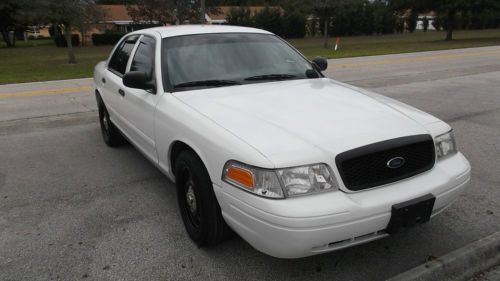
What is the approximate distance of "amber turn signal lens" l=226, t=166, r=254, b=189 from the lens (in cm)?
264

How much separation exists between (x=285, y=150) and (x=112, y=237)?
1737 millimetres

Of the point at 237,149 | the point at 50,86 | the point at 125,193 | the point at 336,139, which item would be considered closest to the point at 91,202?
the point at 125,193

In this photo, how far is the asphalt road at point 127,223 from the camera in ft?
10.2

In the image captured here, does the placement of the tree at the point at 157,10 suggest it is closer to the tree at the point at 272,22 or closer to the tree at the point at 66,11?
the tree at the point at 66,11

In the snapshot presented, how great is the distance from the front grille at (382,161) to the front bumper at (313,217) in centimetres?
6

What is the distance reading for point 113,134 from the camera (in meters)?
5.94

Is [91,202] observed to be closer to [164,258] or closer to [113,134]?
[164,258]

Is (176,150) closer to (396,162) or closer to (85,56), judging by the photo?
(396,162)

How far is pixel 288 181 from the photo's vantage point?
102 inches

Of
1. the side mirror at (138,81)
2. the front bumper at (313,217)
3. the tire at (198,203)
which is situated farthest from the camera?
the side mirror at (138,81)

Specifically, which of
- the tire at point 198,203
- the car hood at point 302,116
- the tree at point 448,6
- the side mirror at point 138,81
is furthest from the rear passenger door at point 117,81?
the tree at point 448,6

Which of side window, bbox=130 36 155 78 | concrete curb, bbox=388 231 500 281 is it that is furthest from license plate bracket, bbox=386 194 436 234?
side window, bbox=130 36 155 78

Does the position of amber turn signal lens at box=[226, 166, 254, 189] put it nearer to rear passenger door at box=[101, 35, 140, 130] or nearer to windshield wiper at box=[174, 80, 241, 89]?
windshield wiper at box=[174, 80, 241, 89]

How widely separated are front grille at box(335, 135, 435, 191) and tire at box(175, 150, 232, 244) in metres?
0.90
